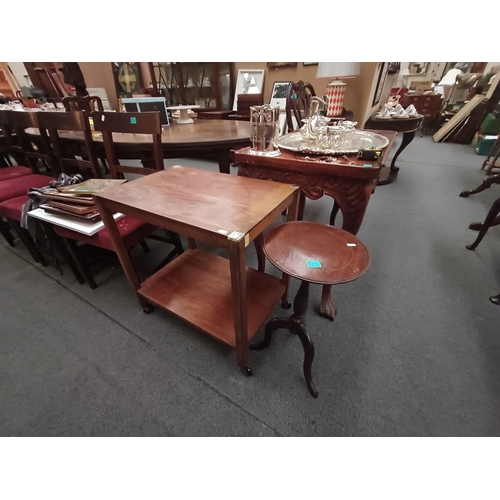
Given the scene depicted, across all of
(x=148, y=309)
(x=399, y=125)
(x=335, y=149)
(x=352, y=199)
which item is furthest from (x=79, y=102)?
(x=399, y=125)

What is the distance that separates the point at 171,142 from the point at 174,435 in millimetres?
1554

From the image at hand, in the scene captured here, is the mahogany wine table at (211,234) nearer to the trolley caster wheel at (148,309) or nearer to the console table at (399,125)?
the trolley caster wheel at (148,309)

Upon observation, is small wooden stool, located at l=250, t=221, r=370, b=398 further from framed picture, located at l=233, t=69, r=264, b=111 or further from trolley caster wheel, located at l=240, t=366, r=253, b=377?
framed picture, located at l=233, t=69, r=264, b=111

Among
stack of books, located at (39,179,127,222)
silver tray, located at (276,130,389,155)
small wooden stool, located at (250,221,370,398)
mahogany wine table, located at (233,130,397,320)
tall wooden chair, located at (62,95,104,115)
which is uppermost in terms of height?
tall wooden chair, located at (62,95,104,115)

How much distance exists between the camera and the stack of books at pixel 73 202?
112 centimetres

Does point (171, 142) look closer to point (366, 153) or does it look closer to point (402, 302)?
point (366, 153)

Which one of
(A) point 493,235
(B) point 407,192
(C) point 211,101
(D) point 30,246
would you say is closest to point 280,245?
(D) point 30,246

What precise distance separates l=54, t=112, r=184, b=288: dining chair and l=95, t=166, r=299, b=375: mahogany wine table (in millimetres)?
111

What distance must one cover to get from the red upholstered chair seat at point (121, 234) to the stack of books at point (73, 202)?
8cm

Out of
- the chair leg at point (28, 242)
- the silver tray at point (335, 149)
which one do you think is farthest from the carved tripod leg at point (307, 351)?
the chair leg at point (28, 242)

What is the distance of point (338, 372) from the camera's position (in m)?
1.02

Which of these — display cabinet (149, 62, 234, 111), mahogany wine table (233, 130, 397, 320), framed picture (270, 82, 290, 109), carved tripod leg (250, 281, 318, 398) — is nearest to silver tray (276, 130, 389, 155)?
mahogany wine table (233, 130, 397, 320)

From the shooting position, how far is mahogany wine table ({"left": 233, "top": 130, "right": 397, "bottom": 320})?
974 millimetres

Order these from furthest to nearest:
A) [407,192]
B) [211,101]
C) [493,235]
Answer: [211,101], [407,192], [493,235]
